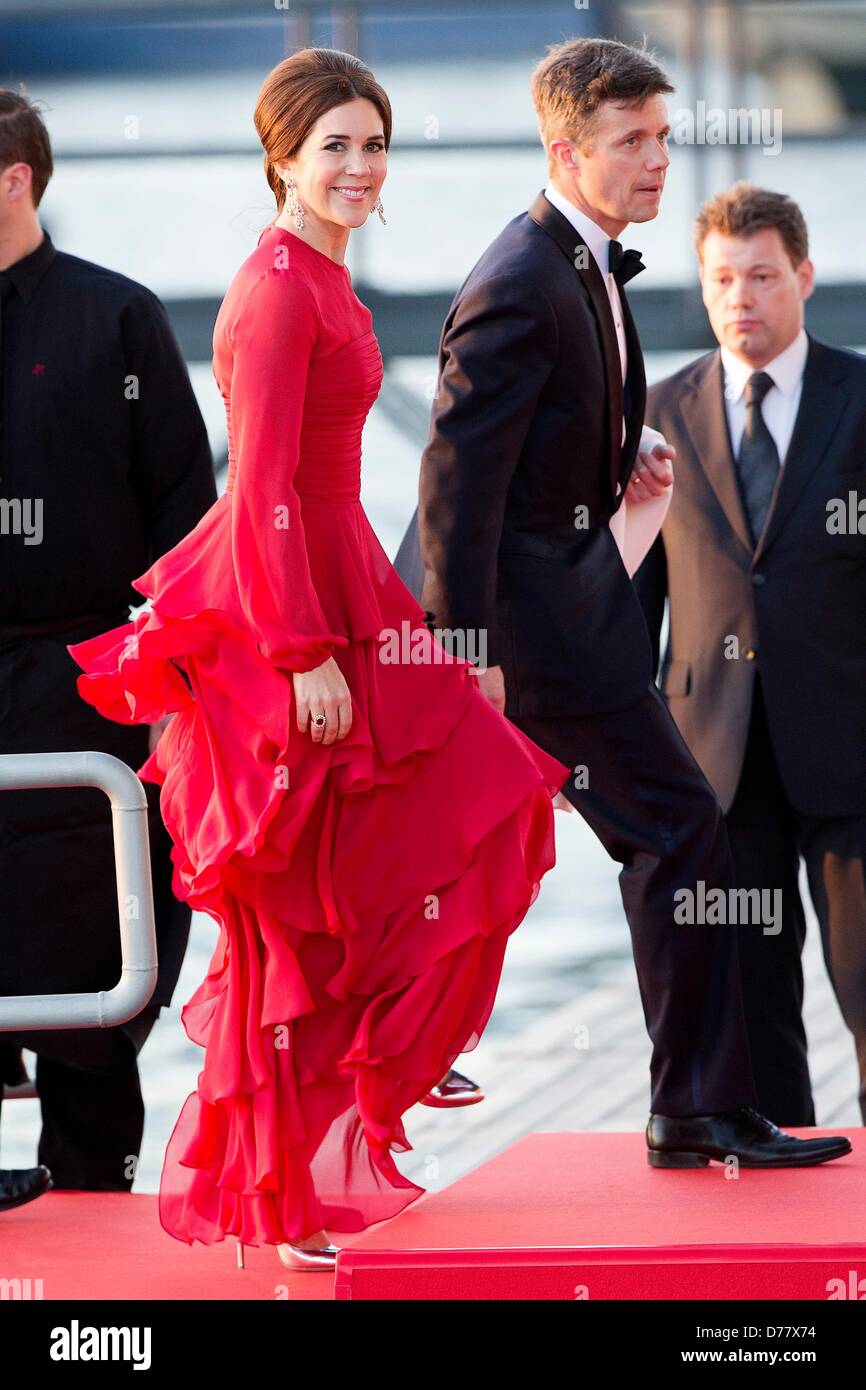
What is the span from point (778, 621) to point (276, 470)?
1.53 m

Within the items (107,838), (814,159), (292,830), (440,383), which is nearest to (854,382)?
(440,383)

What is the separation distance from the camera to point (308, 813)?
251 centimetres

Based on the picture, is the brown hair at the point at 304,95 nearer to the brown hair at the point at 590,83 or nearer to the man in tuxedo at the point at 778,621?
the brown hair at the point at 590,83

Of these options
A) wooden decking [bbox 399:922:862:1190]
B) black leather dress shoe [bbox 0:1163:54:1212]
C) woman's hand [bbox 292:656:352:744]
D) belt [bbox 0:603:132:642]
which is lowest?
wooden decking [bbox 399:922:862:1190]

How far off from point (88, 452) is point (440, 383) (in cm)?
81

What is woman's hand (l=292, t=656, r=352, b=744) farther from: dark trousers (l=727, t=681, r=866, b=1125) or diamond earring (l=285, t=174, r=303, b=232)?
dark trousers (l=727, t=681, r=866, b=1125)

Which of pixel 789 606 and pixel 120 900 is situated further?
pixel 789 606

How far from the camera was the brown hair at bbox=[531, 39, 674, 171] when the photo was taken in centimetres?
288

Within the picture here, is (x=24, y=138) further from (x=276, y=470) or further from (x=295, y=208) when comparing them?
Result: (x=276, y=470)

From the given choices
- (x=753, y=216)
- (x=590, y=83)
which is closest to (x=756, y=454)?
(x=753, y=216)

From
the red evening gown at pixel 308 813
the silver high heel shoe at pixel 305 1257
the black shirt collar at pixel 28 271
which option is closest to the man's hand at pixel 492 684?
the red evening gown at pixel 308 813

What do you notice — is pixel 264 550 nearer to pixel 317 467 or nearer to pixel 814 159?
pixel 317 467

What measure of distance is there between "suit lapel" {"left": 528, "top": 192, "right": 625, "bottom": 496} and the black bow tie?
0.08 ft

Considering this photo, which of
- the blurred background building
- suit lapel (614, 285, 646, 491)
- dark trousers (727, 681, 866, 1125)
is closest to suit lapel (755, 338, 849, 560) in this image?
dark trousers (727, 681, 866, 1125)
